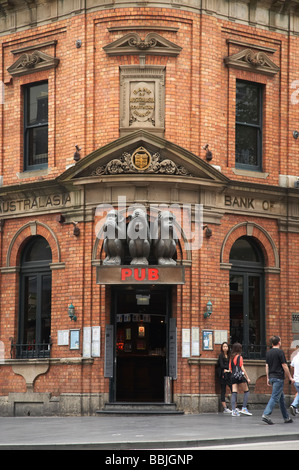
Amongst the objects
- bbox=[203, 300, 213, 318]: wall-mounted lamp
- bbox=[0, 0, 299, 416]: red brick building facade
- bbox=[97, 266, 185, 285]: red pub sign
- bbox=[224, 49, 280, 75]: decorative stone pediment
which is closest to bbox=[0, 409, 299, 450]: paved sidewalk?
bbox=[0, 0, 299, 416]: red brick building facade

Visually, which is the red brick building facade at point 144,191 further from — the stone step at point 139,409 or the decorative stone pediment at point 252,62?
the stone step at point 139,409

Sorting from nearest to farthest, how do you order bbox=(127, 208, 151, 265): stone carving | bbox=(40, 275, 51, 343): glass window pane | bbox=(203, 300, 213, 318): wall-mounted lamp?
1. bbox=(127, 208, 151, 265): stone carving
2. bbox=(203, 300, 213, 318): wall-mounted lamp
3. bbox=(40, 275, 51, 343): glass window pane

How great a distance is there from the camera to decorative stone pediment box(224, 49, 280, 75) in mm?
24547

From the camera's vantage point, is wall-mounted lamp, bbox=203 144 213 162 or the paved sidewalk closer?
the paved sidewalk

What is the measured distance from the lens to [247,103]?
25.3 m

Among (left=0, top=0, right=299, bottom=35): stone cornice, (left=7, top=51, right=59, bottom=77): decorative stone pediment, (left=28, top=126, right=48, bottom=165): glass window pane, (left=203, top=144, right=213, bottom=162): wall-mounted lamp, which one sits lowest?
(left=203, top=144, right=213, bottom=162): wall-mounted lamp

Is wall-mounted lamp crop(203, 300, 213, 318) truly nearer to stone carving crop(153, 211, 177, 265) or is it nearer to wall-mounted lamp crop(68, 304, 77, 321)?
stone carving crop(153, 211, 177, 265)

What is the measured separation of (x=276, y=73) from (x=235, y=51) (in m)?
1.54

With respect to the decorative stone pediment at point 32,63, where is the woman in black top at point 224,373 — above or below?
below

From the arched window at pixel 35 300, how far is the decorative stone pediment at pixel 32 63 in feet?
15.3

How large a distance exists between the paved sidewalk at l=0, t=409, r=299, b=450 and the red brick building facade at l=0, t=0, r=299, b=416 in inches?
74.7

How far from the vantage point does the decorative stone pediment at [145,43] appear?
918 inches

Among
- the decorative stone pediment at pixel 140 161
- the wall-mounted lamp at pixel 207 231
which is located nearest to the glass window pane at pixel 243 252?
the wall-mounted lamp at pixel 207 231
